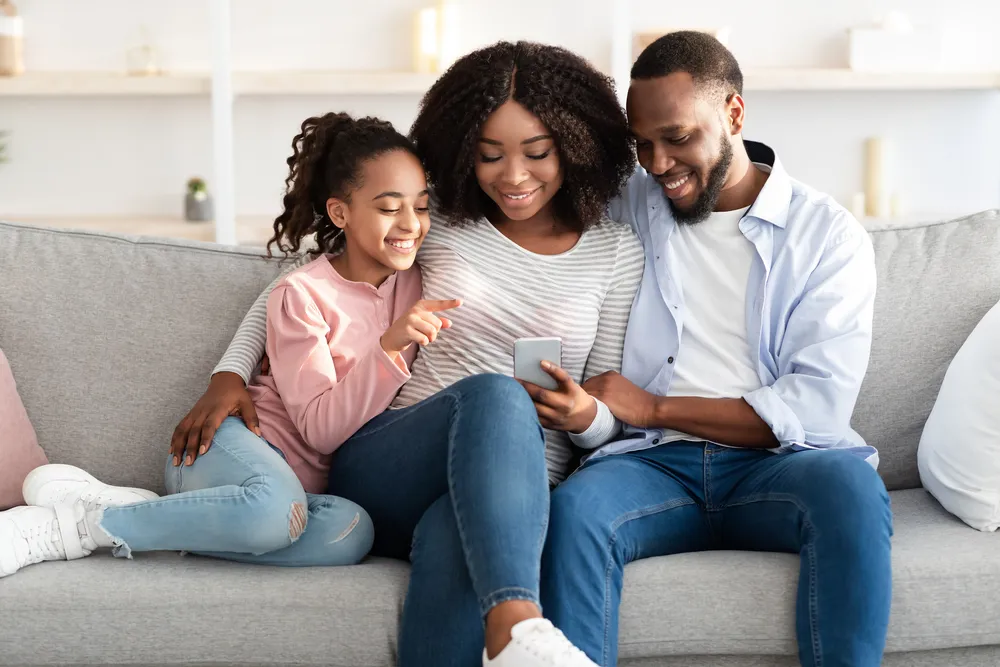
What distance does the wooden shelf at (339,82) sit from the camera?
3.72 m

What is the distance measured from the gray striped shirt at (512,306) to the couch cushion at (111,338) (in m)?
0.13

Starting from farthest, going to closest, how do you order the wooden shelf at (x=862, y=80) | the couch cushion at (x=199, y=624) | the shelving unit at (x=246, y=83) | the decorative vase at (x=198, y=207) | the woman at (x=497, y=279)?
the decorative vase at (x=198, y=207) < the wooden shelf at (x=862, y=80) < the shelving unit at (x=246, y=83) < the woman at (x=497, y=279) < the couch cushion at (x=199, y=624)

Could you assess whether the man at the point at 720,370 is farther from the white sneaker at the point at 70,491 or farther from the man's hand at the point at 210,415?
the white sneaker at the point at 70,491

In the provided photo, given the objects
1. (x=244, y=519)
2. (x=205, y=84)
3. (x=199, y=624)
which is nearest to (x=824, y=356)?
(x=244, y=519)

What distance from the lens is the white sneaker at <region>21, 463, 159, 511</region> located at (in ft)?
5.40

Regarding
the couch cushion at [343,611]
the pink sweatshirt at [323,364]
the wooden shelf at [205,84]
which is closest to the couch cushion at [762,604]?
the couch cushion at [343,611]

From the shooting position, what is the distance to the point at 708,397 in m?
1.75

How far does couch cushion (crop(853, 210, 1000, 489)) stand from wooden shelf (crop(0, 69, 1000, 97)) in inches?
74.1

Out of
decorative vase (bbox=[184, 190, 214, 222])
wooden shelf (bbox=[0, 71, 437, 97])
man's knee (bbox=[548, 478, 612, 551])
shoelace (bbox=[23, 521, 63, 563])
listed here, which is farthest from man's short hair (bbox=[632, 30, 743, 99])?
decorative vase (bbox=[184, 190, 214, 222])

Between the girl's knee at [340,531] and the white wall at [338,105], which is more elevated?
the white wall at [338,105]

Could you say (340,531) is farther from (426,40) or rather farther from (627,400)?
(426,40)

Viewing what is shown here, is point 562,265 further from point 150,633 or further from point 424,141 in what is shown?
point 150,633

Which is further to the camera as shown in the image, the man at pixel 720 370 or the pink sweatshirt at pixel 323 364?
the pink sweatshirt at pixel 323 364

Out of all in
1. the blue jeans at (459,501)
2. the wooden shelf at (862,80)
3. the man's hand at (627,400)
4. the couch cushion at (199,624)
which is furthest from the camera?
the wooden shelf at (862,80)
